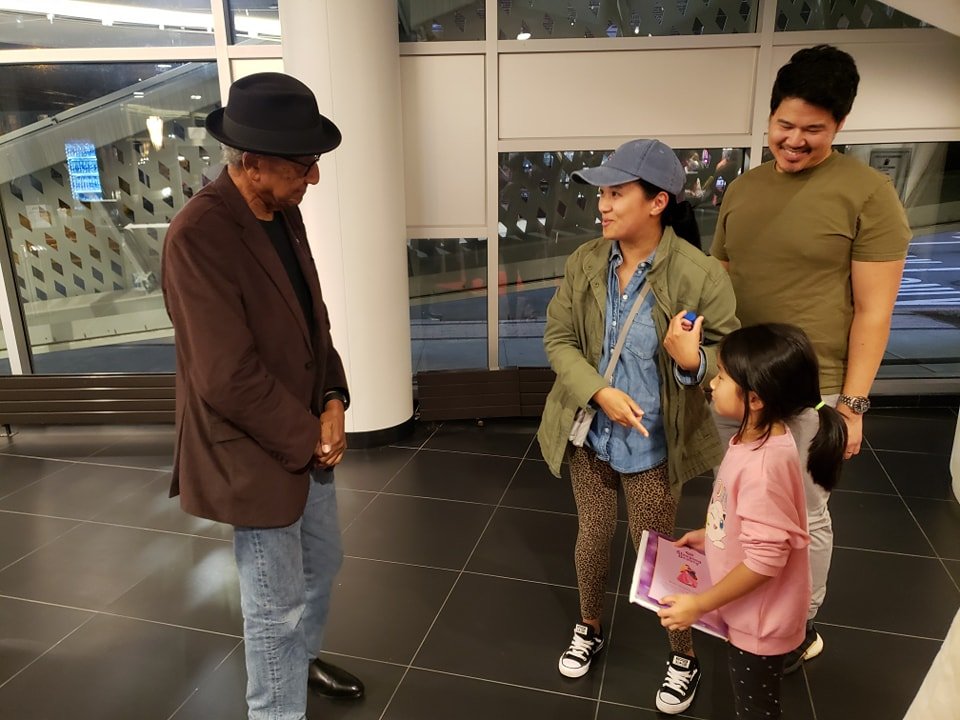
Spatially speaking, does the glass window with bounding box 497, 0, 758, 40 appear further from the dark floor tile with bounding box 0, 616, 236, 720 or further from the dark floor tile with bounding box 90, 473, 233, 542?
the dark floor tile with bounding box 0, 616, 236, 720

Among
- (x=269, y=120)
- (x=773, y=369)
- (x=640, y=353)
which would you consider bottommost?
(x=640, y=353)

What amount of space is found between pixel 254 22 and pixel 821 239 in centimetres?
382

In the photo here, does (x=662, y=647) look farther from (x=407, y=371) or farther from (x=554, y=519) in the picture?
(x=407, y=371)

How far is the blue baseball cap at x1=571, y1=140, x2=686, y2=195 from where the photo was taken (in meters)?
1.61

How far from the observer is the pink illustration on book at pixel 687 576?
150cm

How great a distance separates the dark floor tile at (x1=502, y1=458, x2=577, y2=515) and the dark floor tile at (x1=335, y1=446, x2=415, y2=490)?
690 mm

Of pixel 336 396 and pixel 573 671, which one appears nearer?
pixel 336 396

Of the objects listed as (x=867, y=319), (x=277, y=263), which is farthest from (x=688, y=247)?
(x=277, y=263)

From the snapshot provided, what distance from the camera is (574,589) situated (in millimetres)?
2596

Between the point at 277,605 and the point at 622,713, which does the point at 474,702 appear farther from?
the point at 277,605

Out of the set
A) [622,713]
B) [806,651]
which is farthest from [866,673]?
[622,713]

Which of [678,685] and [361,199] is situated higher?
[361,199]

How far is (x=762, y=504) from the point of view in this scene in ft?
4.27

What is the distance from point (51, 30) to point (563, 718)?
4922 millimetres
